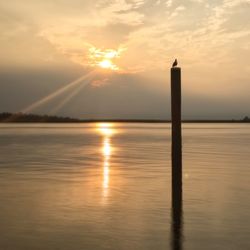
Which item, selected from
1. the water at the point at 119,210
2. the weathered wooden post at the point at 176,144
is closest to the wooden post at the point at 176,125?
the weathered wooden post at the point at 176,144

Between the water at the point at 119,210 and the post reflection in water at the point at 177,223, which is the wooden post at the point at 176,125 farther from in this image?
the water at the point at 119,210

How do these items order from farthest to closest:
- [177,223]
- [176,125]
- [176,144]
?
[176,144] < [176,125] < [177,223]

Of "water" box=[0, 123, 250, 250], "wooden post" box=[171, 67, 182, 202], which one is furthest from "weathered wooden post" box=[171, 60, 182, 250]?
"water" box=[0, 123, 250, 250]

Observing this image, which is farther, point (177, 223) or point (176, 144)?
point (176, 144)

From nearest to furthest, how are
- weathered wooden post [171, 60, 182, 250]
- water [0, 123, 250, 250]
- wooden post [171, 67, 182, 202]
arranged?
water [0, 123, 250, 250], weathered wooden post [171, 60, 182, 250], wooden post [171, 67, 182, 202]

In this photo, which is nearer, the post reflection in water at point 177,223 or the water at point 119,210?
the post reflection in water at point 177,223

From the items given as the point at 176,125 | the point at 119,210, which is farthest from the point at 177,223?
the point at 176,125

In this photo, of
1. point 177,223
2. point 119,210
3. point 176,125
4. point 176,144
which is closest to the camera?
point 177,223

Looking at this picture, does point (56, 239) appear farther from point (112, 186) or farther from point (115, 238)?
point (112, 186)

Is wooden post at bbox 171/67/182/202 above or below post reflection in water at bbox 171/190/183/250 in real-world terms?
above

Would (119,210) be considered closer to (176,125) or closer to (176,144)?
(176,144)

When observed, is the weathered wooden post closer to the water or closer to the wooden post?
the wooden post

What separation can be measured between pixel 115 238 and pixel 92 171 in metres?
14.7

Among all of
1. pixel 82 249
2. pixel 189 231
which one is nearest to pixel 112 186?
pixel 189 231
